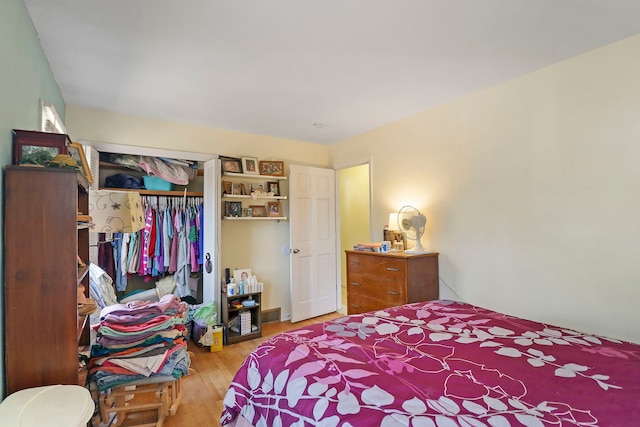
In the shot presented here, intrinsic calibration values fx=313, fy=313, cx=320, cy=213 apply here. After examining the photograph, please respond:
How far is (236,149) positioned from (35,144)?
2.36 metres

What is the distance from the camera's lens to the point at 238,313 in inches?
136

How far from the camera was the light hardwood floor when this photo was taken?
205 centimetres

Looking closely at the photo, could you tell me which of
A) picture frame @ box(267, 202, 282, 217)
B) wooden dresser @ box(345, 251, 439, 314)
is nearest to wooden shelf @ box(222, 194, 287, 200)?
picture frame @ box(267, 202, 282, 217)

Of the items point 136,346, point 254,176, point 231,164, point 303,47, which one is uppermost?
point 303,47

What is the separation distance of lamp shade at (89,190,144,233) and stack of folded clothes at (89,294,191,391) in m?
0.60

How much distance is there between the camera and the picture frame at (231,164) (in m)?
3.55

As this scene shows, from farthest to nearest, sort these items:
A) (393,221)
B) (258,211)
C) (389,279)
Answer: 1. (258,211)
2. (393,221)
3. (389,279)

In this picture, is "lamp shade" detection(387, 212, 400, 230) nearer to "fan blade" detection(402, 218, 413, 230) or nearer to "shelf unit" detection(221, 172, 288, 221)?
"fan blade" detection(402, 218, 413, 230)

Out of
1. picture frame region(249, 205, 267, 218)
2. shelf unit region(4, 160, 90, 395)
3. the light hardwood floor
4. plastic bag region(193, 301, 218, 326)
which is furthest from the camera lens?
picture frame region(249, 205, 267, 218)

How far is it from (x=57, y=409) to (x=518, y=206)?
2856 millimetres

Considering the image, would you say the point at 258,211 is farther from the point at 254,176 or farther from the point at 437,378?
the point at 437,378

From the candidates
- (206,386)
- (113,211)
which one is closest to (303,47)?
(113,211)

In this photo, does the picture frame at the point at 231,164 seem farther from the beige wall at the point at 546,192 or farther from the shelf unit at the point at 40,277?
the shelf unit at the point at 40,277

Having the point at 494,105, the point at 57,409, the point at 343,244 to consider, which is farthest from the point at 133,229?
the point at 343,244
